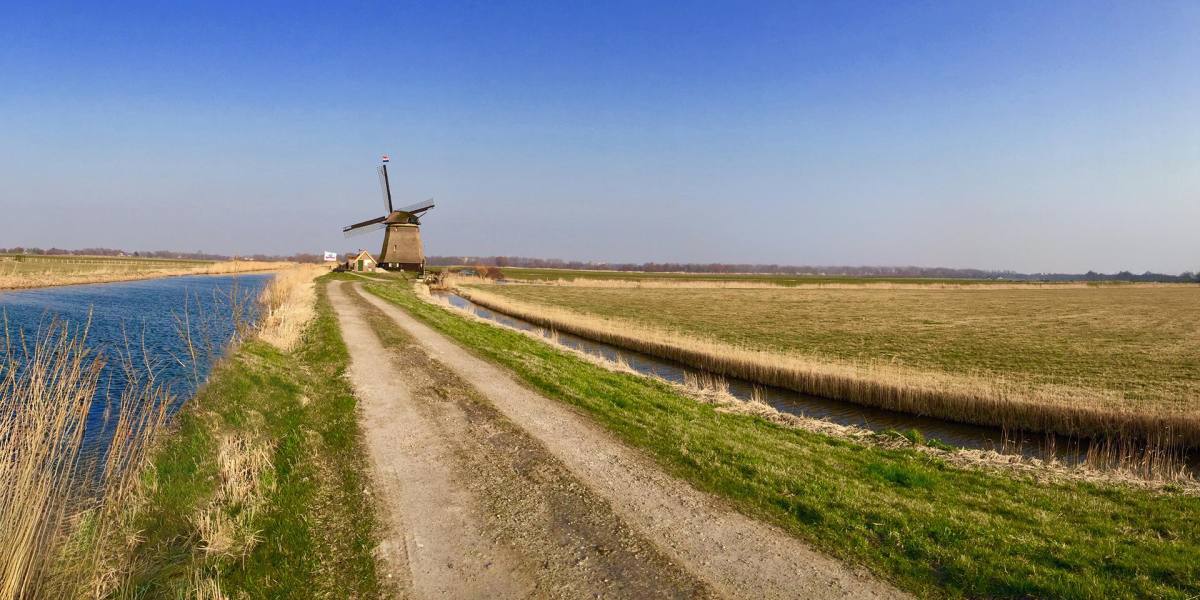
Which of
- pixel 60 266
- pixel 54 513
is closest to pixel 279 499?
pixel 54 513

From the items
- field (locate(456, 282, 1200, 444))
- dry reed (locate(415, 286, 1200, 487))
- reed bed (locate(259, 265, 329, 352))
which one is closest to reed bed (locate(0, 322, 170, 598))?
dry reed (locate(415, 286, 1200, 487))

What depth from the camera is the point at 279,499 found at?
332 inches

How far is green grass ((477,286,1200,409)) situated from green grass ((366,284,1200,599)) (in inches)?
401

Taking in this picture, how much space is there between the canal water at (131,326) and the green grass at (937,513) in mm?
9196

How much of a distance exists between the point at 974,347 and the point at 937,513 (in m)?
24.8

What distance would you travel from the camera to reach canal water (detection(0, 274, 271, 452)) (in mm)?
14977

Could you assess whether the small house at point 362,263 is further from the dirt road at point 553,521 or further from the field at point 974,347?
the dirt road at point 553,521

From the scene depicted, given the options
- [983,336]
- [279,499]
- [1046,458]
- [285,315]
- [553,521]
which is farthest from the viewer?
[983,336]

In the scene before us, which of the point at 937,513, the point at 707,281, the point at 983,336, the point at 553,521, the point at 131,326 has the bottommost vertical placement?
the point at 707,281

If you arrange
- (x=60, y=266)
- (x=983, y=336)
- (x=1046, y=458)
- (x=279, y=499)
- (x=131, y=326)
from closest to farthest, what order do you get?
(x=279, y=499), (x=1046, y=458), (x=131, y=326), (x=983, y=336), (x=60, y=266)

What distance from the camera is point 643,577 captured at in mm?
6219

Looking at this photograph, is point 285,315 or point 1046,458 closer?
point 1046,458

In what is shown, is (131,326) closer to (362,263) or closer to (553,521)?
(553,521)

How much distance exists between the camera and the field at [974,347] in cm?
1658
